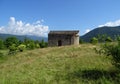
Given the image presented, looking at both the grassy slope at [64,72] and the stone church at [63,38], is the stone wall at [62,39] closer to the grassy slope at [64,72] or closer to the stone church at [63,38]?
the stone church at [63,38]

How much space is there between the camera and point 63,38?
4228 cm

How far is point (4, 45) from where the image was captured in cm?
7906

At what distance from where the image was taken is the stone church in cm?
4172

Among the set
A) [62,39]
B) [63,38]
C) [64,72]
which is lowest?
[64,72]

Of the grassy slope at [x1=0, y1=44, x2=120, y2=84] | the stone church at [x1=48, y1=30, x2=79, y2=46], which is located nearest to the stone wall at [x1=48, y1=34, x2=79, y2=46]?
the stone church at [x1=48, y1=30, x2=79, y2=46]

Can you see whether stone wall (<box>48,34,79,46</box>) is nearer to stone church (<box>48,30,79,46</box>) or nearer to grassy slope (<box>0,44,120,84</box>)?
stone church (<box>48,30,79,46</box>)

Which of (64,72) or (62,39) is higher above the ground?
(62,39)

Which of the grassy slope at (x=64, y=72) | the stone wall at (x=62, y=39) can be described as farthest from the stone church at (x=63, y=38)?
the grassy slope at (x=64, y=72)

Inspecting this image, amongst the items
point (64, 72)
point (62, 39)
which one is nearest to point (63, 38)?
point (62, 39)

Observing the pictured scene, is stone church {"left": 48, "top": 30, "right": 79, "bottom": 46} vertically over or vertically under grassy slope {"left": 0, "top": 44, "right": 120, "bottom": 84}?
over

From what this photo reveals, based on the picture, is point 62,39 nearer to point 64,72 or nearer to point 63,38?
point 63,38

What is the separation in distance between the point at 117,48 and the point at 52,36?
30.6 meters

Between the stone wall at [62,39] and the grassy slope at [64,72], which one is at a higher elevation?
the stone wall at [62,39]

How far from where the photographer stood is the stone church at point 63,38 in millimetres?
41719
